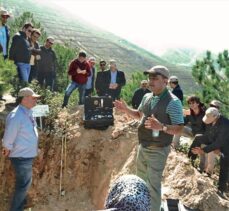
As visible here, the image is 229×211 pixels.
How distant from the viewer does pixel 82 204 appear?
9562 millimetres

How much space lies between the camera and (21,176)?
7.27 m

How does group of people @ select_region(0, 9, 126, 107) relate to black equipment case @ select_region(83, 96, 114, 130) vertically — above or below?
above

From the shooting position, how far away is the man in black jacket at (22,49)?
9.45 m

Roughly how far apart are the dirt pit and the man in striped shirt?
318 cm

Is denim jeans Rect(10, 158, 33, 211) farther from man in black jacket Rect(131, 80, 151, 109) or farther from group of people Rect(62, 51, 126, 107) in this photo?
man in black jacket Rect(131, 80, 151, 109)

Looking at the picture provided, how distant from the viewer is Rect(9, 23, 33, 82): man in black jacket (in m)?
9.45

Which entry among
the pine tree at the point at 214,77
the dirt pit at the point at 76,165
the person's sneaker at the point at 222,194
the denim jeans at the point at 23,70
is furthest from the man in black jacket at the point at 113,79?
the person's sneaker at the point at 222,194

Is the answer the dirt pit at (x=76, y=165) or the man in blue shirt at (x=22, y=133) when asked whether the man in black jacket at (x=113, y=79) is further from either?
the man in blue shirt at (x=22, y=133)

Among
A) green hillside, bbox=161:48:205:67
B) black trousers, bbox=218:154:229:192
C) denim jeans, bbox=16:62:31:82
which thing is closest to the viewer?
black trousers, bbox=218:154:229:192

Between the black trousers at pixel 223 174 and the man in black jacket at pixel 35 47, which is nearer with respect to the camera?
the black trousers at pixel 223 174

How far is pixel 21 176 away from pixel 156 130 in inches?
108

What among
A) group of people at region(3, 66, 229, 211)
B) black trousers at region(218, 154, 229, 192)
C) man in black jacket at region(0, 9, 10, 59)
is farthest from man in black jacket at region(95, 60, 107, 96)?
black trousers at region(218, 154, 229, 192)

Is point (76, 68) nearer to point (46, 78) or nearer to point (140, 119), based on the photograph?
point (46, 78)

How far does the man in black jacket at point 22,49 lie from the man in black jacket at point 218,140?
3958mm
